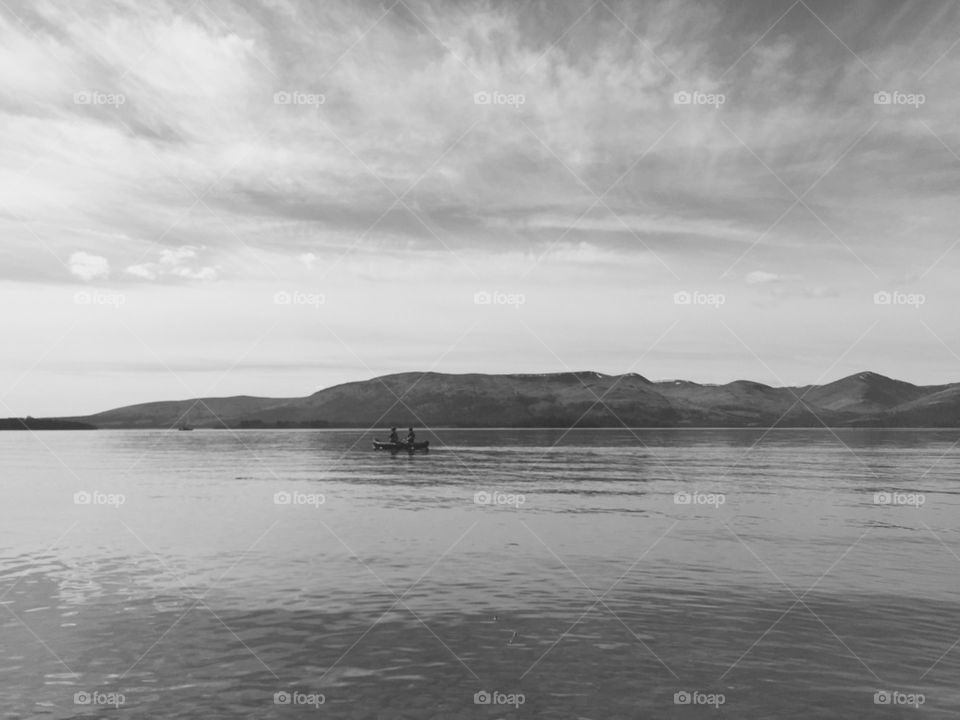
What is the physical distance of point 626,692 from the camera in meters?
16.5

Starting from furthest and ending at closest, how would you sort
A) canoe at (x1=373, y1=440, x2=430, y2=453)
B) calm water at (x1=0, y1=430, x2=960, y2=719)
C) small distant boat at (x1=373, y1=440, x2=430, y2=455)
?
1. canoe at (x1=373, y1=440, x2=430, y2=453)
2. small distant boat at (x1=373, y1=440, x2=430, y2=455)
3. calm water at (x1=0, y1=430, x2=960, y2=719)

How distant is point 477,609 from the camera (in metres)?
23.3

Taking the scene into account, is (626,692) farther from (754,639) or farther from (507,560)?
(507,560)

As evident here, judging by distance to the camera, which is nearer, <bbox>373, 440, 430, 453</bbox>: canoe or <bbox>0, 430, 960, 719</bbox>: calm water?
<bbox>0, 430, 960, 719</bbox>: calm water

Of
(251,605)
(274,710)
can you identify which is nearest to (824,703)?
(274,710)

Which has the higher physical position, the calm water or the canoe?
the canoe

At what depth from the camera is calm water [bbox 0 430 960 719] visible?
53.8ft

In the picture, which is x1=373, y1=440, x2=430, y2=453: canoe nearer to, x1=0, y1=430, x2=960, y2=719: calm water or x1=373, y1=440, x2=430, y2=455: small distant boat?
x1=373, y1=440, x2=430, y2=455: small distant boat

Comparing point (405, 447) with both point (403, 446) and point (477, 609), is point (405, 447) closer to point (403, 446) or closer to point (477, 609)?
point (403, 446)

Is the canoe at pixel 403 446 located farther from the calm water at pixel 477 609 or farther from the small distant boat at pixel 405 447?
the calm water at pixel 477 609

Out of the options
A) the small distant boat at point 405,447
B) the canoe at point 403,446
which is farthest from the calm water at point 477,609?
the canoe at point 403,446

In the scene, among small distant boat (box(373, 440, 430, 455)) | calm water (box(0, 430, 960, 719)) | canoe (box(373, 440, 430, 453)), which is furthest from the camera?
canoe (box(373, 440, 430, 453))

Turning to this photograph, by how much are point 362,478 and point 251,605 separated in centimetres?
5240

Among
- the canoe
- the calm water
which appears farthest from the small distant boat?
the calm water
